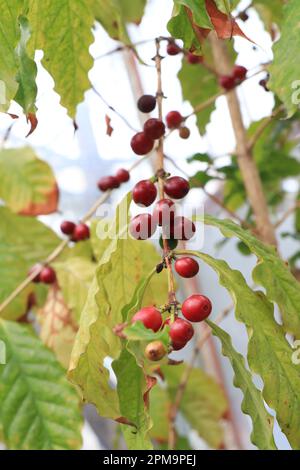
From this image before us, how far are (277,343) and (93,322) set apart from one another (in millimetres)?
141

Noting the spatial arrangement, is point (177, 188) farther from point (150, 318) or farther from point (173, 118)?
point (173, 118)

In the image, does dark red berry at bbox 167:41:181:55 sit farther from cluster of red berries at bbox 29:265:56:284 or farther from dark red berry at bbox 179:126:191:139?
cluster of red berries at bbox 29:265:56:284

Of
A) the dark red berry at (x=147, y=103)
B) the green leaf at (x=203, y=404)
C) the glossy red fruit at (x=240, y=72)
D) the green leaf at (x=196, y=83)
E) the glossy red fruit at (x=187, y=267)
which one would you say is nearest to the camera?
the glossy red fruit at (x=187, y=267)

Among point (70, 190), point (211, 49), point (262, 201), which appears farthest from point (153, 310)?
point (70, 190)

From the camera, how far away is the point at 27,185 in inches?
39.8

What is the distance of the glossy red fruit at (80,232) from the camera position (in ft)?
2.89

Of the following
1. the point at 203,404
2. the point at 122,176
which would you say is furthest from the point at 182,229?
the point at 203,404

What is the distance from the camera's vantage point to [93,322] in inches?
18.3

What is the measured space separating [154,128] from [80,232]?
34 centimetres

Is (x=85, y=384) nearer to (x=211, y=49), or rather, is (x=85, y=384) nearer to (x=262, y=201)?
(x=262, y=201)

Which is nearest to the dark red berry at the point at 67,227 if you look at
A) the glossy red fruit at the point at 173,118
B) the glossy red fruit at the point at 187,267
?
the glossy red fruit at the point at 173,118

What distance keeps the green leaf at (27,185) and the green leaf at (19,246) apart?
0.03 m

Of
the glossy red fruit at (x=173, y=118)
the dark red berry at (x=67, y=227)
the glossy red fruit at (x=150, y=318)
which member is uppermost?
the glossy red fruit at (x=173, y=118)

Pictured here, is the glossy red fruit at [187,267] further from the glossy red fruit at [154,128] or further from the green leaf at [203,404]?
the green leaf at [203,404]
